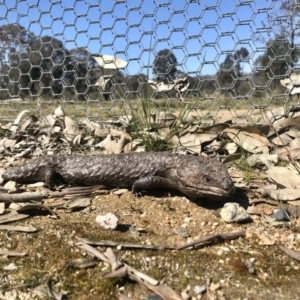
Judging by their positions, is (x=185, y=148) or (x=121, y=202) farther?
(x=185, y=148)

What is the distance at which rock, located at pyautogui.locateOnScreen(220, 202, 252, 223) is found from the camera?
7.31 ft

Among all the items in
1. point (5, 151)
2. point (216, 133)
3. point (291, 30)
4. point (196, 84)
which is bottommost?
point (5, 151)

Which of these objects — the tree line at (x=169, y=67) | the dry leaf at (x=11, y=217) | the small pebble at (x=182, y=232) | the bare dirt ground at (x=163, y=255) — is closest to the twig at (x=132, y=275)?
the bare dirt ground at (x=163, y=255)

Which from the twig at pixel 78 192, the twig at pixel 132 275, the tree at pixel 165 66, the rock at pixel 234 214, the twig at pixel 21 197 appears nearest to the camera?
the twig at pixel 132 275

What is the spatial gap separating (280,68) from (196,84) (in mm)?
697

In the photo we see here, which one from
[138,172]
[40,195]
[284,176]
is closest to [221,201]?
[284,176]

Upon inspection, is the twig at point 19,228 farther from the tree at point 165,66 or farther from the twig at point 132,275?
the tree at point 165,66

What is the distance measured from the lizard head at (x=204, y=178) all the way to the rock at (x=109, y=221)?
0.51 meters

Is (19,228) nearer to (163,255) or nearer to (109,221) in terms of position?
(109,221)

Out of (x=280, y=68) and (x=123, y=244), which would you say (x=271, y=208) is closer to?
(x=123, y=244)

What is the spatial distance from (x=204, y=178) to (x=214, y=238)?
1.64 ft

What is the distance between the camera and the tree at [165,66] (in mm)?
3607

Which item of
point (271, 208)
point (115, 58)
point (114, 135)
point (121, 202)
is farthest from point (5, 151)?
point (271, 208)

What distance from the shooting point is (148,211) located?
7.98ft
